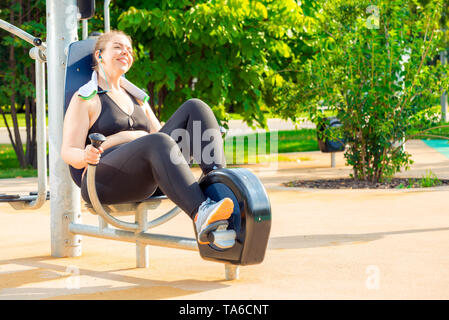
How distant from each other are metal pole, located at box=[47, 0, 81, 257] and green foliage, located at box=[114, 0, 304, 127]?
4.13m

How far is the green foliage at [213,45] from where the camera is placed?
32.4 feet

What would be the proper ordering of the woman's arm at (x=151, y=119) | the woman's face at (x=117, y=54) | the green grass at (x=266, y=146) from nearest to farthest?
the woman's face at (x=117, y=54)
the woman's arm at (x=151, y=119)
the green grass at (x=266, y=146)

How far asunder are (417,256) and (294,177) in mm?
5282

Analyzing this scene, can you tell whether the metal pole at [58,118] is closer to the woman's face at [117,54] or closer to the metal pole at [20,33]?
the metal pole at [20,33]

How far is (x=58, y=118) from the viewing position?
18.1 feet

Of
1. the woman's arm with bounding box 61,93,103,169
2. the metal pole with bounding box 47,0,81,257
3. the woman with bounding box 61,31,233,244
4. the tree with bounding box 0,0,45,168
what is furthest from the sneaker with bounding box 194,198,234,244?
the tree with bounding box 0,0,45,168

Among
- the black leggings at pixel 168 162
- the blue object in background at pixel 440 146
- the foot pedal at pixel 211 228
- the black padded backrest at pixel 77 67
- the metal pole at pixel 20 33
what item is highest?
the metal pole at pixel 20 33

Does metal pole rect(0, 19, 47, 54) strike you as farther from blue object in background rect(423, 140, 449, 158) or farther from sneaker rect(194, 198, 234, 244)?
blue object in background rect(423, 140, 449, 158)

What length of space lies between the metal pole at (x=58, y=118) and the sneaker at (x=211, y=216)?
1.82 m

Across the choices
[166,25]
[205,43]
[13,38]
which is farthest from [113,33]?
[13,38]

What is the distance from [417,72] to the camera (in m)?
9.18

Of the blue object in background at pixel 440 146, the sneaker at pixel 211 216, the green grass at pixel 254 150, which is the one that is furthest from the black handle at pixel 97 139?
the blue object in background at pixel 440 146

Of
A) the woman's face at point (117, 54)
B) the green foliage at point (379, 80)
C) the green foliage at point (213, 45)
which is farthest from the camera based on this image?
the green foliage at point (213, 45)
